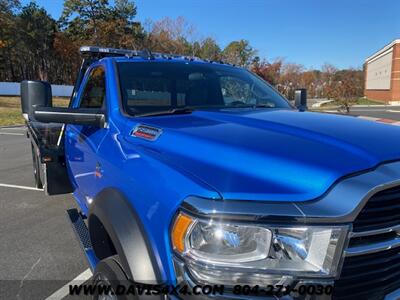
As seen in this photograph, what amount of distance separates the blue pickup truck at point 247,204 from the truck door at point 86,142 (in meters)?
0.24

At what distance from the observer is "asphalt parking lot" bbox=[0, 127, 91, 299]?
11.8 ft

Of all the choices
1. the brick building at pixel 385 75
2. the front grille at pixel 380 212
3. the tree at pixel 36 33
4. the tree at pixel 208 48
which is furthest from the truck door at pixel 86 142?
the tree at pixel 36 33

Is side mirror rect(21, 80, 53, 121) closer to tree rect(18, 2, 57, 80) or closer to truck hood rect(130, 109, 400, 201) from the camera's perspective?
truck hood rect(130, 109, 400, 201)

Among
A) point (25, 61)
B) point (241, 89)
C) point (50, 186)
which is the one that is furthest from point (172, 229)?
point (25, 61)

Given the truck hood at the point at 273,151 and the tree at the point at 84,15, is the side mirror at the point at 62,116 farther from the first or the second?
the tree at the point at 84,15

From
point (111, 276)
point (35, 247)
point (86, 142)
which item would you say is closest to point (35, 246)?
point (35, 247)

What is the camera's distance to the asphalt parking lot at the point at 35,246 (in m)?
3.60

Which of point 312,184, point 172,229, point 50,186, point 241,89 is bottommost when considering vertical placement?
point 50,186

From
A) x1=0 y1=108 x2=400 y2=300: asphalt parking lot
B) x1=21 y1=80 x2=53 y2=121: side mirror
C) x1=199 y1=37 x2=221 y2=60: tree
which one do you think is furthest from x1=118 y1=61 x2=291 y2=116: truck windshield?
x1=199 y1=37 x2=221 y2=60: tree

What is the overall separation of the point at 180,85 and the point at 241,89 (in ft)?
2.30

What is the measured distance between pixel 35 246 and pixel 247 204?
3.49 metres

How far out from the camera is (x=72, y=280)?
147 inches

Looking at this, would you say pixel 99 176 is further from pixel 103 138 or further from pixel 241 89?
pixel 241 89

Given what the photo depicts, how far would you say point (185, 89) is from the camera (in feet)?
12.1
